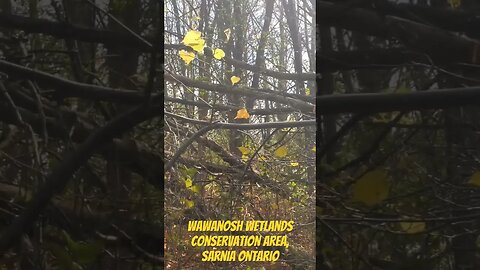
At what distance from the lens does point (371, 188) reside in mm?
2188

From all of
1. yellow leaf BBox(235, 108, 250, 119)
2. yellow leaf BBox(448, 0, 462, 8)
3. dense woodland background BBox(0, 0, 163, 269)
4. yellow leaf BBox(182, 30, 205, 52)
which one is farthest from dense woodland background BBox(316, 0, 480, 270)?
dense woodland background BBox(0, 0, 163, 269)

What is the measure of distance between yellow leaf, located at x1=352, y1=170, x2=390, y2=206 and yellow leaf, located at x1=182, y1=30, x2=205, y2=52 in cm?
87

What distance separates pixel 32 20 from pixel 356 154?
148cm

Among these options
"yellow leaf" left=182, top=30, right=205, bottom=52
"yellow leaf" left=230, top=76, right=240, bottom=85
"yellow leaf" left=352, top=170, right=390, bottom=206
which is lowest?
"yellow leaf" left=352, top=170, right=390, bottom=206

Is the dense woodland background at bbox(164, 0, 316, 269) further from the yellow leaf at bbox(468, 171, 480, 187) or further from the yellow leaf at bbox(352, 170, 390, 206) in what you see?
the yellow leaf at bbox(468, 171, 480, 187)

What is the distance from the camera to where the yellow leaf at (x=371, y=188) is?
2.18 m

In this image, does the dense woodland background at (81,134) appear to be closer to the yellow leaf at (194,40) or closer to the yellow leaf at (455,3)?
the yellow leaf at (194,40)

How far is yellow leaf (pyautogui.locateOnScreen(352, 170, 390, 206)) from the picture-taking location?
2.18m

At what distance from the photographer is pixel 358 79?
2.18 meters

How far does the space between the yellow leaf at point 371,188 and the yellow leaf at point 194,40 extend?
0.87 metres

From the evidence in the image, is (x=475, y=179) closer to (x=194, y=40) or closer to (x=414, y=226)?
(x=414, y=226)

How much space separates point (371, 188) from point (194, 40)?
97 cm

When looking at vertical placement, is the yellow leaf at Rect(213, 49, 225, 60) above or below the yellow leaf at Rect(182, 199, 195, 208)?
above

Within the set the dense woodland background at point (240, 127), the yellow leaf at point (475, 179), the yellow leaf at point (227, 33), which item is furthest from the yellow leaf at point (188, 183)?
the yellow leaf at point (475, 179)
